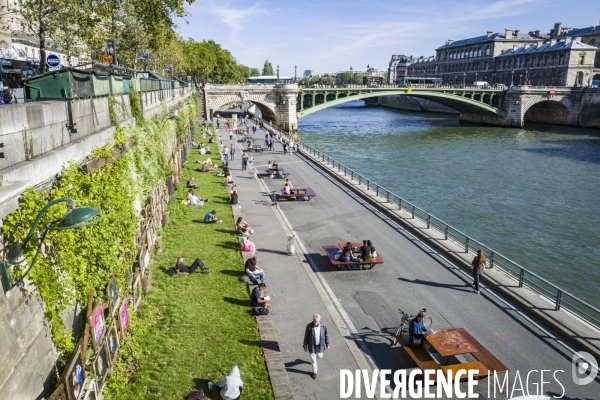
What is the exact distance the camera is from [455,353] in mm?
9812

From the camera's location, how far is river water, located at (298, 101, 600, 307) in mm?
21578

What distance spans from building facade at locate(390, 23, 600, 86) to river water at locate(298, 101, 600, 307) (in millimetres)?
39057

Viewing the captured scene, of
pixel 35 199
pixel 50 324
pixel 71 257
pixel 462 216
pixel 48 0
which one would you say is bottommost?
pixel 462 216

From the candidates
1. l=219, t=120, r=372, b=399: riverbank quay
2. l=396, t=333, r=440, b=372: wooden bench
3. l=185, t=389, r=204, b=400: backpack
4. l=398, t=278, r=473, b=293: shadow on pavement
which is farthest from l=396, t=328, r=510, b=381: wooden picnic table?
l=185, t=389, r=204, b=400: backpack

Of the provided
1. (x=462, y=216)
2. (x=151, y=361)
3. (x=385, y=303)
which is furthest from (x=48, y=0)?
(x=462, y=216)

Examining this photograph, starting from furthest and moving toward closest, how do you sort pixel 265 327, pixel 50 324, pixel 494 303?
pixel 494 303 → pixel 265 327 → pixel 50 324

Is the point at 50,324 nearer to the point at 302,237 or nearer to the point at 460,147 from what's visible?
the point at 302,237

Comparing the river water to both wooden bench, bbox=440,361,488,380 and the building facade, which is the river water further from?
the building facade

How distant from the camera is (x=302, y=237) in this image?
19.5 metres

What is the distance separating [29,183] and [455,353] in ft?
29.0

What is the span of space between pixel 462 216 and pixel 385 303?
50.8 ft

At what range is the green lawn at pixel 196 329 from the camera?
962 cm

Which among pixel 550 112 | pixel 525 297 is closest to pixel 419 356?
pixel 525 297

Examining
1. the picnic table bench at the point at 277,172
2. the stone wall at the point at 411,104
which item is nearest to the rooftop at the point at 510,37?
the stone wall at the point at 411,104
